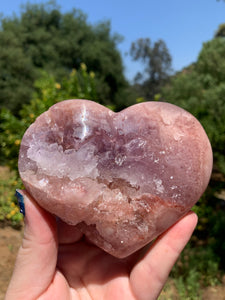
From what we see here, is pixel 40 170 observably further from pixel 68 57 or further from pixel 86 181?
pixel 68 57

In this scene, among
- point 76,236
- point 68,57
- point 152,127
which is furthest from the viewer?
point 68,57

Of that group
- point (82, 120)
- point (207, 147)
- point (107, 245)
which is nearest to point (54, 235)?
point (107, 245)

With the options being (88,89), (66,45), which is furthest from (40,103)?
(66,45)

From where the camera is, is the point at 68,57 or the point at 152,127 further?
the point at 68,57

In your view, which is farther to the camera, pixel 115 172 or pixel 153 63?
pixel 153 63

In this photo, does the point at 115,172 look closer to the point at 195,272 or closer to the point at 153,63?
the point at 195,272
